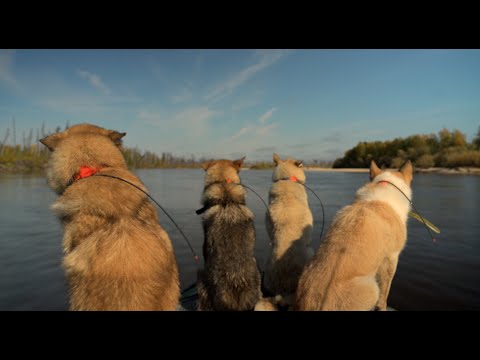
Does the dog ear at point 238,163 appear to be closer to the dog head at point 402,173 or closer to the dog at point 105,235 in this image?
the dog at point 105,235

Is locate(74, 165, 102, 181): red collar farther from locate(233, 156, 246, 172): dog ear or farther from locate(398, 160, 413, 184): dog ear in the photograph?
locate(398, 160, 413, 184): dog ear

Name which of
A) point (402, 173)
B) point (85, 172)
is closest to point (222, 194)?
point (85, 172)

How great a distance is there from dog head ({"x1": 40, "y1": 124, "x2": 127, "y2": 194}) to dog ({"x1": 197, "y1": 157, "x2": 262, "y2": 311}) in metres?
1.45

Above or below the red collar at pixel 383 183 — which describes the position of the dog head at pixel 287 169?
above

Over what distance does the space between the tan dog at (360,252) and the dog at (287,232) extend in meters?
1.23

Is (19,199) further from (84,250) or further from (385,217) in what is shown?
(385,217)

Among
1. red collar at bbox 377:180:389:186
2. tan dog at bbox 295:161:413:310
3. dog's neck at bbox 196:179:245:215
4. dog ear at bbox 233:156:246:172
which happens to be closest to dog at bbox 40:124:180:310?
dog's neck at bbox 196:179:245:215

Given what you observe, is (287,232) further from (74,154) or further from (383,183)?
(74,154)

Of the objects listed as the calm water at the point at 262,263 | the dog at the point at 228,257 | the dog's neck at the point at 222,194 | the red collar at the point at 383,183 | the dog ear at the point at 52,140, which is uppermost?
the dog ear at the point at 52,140

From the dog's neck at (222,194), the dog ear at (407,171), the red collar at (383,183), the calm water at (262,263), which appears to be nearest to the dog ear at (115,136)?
the calm water at (262,263)

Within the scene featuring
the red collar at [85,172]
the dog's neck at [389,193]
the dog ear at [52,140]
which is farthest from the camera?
the dog's neck at [389,193]

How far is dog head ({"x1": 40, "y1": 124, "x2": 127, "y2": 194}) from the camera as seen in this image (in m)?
2.53

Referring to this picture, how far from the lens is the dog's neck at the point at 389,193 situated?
336 centimetres
